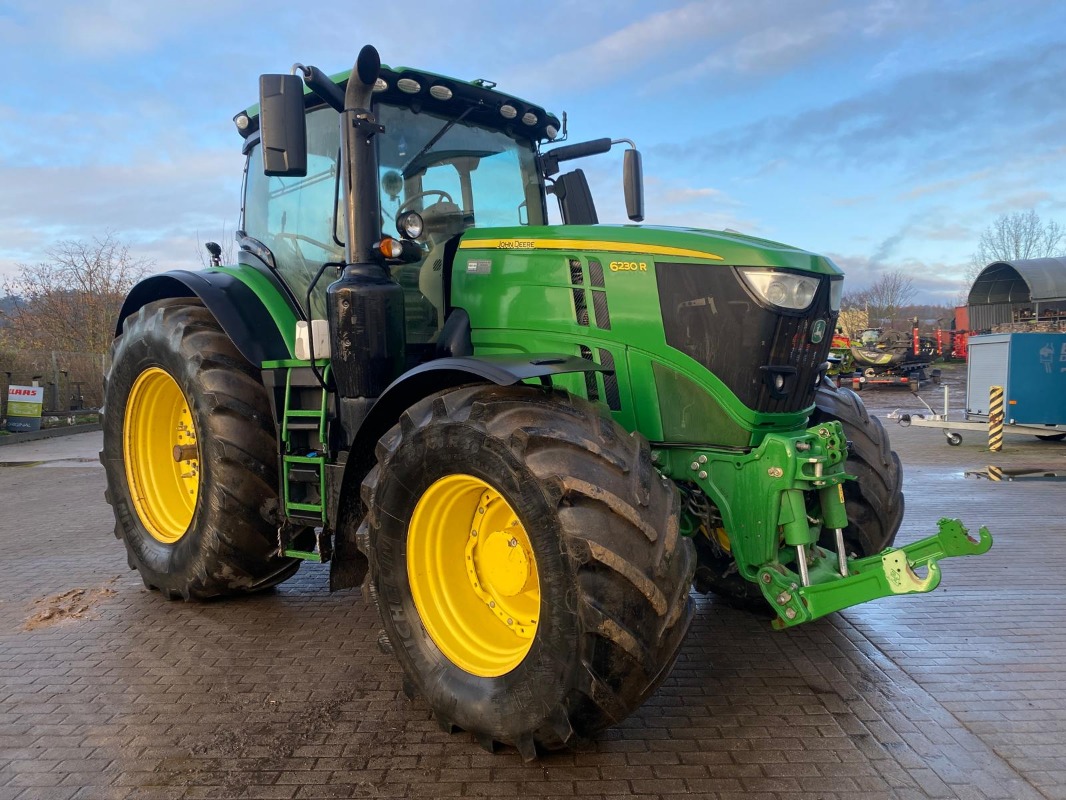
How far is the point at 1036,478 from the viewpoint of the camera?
9.73 meters

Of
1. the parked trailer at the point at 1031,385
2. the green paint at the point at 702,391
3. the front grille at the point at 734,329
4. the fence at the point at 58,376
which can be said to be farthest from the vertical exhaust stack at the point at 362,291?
Result: the fence at the point at 58,376

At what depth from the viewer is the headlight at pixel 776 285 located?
3.12 metres

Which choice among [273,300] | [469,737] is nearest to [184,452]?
[273,300]

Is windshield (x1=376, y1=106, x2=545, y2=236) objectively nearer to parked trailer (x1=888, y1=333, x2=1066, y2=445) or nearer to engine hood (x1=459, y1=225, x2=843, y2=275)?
engine hood (x1=459, y1=225, x2=843, y2=275)

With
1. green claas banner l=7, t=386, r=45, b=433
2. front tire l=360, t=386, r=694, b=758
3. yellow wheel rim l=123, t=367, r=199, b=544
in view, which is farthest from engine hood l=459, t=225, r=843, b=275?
green claas banner l=7, t=386, r=45, b=433

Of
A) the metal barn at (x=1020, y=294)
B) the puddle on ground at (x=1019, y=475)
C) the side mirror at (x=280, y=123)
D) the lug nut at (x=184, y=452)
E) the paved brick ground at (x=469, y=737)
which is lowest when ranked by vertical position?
the puddle on ground at (x=1019, y=475)

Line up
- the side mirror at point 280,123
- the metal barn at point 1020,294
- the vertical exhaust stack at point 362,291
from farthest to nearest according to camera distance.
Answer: the metal barn at point 1020,294 → the vertical exhaust stack at point 362,291 → the side mirror at point 280,123

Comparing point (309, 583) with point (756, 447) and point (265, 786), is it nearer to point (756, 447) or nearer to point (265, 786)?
point (265, 786)

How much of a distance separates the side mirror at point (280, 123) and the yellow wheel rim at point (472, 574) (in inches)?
60.5

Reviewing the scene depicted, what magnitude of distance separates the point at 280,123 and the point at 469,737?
103 inches

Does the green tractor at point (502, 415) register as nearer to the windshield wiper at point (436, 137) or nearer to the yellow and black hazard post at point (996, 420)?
the windshield wiper at point (436, 137)

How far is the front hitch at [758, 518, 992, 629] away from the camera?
287 cm

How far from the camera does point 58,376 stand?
17.8 m

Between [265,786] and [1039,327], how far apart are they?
32296mm
